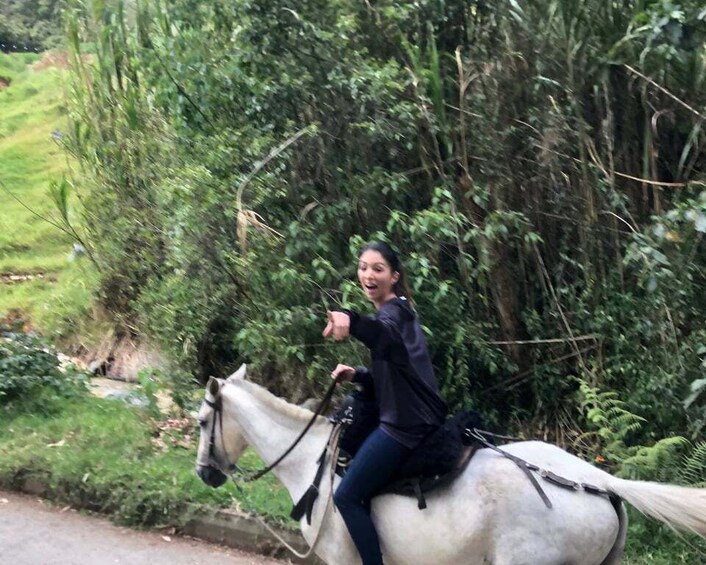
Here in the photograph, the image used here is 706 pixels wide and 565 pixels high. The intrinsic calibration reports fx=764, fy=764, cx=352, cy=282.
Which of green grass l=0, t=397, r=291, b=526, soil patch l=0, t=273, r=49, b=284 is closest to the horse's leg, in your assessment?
green grass l=0, t=397, r=291, b=526

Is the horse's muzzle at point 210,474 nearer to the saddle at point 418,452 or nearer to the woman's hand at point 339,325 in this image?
the saddle at point 418,452

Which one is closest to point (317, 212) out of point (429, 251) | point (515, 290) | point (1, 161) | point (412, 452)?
point (429, 251)

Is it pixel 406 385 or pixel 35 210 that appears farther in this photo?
pixel 35 210

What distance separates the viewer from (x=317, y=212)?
683cm

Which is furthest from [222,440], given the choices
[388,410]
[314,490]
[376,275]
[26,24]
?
[26,24]

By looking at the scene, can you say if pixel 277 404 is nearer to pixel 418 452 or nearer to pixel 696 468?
pixel 418 452

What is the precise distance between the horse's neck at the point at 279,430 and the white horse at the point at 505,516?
1 cm

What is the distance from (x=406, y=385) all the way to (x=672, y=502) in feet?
4.45

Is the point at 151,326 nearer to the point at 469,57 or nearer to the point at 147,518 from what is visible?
the point at 147,518

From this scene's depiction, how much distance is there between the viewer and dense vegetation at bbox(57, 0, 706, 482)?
6023mm

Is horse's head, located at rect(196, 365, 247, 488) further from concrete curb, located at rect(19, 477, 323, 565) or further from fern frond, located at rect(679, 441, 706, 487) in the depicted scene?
fern frond, located at rect(679, 441, 706, 487)

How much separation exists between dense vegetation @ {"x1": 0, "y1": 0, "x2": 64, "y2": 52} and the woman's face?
111 ft

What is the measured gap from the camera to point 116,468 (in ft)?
22.2

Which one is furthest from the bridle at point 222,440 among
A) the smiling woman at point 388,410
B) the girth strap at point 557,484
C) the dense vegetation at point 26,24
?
the dense vegetation at point 26,24
